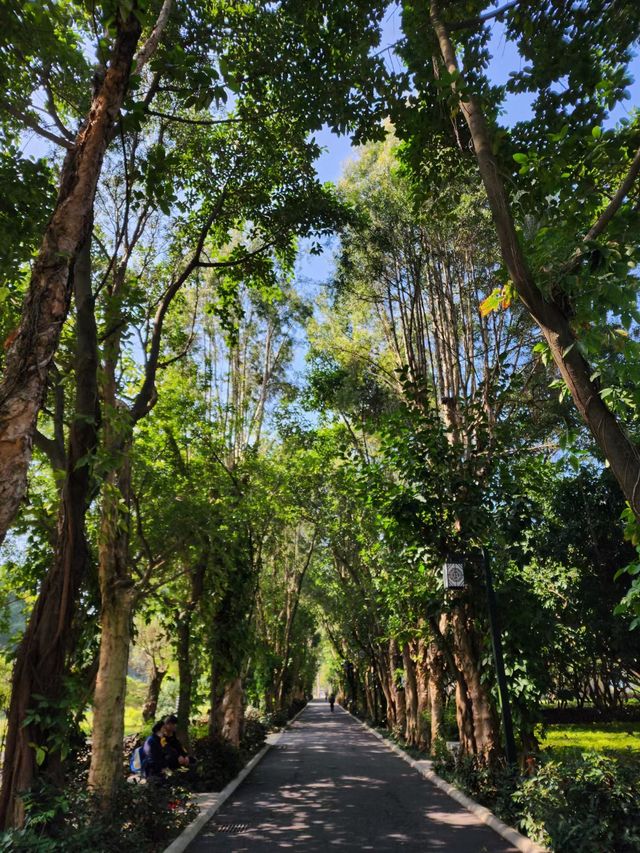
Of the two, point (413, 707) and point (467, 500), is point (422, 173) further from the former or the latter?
point (413, 707)

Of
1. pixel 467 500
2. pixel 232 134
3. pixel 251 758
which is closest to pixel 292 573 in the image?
pixel 251 758

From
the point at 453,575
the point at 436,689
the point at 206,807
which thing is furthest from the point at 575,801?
the point at 436,689

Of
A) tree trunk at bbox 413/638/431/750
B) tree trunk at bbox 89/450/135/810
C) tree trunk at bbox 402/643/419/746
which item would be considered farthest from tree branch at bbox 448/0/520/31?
tree trunk at bbox 402/643/419/746

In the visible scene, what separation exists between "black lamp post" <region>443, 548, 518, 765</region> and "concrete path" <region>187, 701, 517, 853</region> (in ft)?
3.96

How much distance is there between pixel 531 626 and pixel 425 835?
3487mm

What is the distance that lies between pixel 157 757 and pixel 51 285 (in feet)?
26.7

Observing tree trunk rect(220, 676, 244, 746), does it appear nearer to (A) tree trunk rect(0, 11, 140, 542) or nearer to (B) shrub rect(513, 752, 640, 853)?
(B) shrub rect(513, 752, 640, 853)

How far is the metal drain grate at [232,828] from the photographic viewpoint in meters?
8.38

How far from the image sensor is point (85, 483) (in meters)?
5.11

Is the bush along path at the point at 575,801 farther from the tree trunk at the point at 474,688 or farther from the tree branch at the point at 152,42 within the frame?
the tree branch at the point at 152,42

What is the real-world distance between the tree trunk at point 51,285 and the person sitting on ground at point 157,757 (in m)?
7.52

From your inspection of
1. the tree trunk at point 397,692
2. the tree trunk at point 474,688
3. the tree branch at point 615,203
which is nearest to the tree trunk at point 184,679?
the tree trunk at point 474,688

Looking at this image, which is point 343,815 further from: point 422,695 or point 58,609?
point 422,695

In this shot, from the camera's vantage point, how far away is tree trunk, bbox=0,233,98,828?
4492 millimetres
